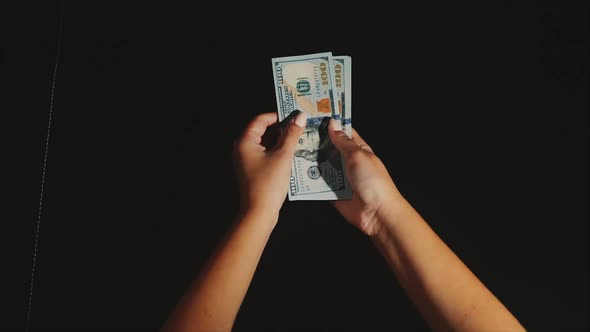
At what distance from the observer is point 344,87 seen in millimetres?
1422

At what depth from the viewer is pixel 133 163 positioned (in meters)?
1.47

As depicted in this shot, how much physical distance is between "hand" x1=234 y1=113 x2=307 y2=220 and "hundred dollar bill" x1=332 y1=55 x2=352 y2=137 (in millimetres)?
181

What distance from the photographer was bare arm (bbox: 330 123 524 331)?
0.95 m

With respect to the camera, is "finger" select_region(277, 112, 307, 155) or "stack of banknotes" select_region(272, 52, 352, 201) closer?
"finger" select_region(277, 112, 307, 155)

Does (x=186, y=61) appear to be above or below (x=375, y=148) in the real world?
above

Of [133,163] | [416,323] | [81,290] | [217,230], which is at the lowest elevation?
[416,323]

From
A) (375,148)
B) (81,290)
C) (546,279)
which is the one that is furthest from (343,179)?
(81,290)

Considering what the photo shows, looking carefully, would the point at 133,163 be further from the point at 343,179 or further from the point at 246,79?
the point at 343,179

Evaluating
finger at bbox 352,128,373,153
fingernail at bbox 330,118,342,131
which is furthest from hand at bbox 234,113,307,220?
finger at bbox 352,128,373,153

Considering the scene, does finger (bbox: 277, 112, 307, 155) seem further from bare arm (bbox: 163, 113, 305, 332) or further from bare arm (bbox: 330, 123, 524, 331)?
bare arm (bbox: 330, 123, 524, 331)

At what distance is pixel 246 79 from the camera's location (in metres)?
1.48

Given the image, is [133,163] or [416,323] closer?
[416,323]

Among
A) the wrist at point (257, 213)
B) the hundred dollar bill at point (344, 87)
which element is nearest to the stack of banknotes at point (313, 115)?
the hundred dollar bill at point (344, 87)

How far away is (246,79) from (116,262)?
2.94 ft
